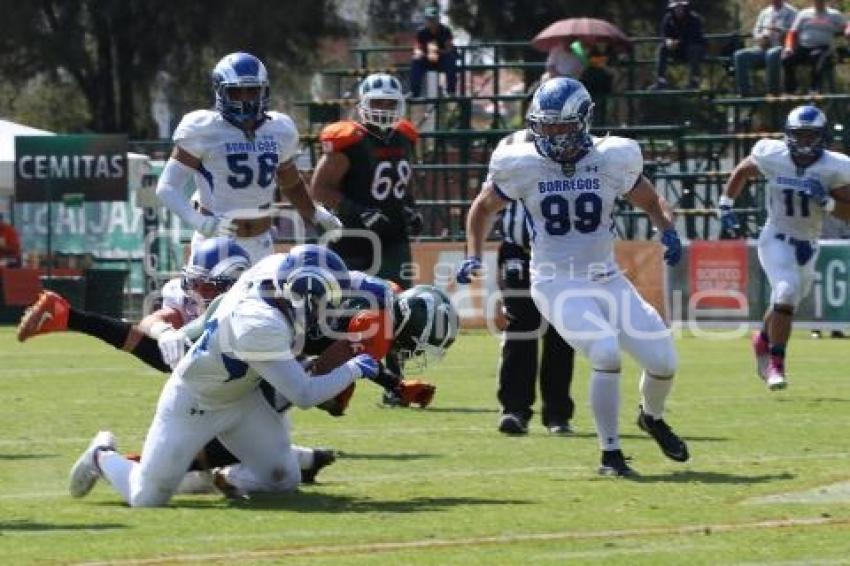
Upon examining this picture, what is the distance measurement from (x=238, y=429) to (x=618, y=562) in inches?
87.0

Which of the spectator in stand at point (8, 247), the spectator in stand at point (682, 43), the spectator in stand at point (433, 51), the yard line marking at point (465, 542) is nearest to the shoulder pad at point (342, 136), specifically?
the yard line marking at point (465, 542)

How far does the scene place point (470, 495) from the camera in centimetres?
872

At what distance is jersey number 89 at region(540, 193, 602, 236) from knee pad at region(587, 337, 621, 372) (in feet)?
2.13

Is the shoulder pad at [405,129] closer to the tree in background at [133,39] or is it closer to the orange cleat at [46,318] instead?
the orange cleat at [46,318]

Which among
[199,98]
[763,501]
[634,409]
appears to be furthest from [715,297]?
[199,98]

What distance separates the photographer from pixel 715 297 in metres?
21.6

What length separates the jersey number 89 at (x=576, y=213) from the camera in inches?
387

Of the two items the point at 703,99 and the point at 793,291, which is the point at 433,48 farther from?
the point at 793,291

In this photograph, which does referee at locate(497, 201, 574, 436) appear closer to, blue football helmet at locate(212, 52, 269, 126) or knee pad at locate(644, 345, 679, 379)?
blue football helmet at locate(212, 52, 269, 126)

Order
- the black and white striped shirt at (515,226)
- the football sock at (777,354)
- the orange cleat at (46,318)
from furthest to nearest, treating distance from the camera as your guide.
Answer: the football sock at (777,354) < the black and white striped shirt at (515,226) < the orange cleat at (46,318)

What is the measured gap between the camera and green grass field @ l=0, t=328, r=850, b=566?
7.20m

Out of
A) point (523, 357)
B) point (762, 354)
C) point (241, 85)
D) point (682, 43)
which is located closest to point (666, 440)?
point (523, 357)

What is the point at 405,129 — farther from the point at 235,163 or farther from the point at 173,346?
the point at 173,346

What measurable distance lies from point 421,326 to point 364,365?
2.19 feet
